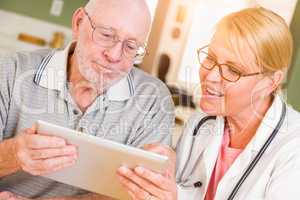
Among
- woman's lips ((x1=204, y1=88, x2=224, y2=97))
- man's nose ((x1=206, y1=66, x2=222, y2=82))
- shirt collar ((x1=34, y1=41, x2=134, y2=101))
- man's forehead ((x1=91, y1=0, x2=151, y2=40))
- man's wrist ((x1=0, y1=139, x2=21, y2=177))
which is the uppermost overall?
man's forehead ((x1=91, y1=0, x2=151, y2=40))

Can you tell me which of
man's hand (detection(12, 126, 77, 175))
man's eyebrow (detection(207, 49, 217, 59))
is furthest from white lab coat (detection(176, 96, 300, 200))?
A: man's hand (detection(12, 126, 77, 175))

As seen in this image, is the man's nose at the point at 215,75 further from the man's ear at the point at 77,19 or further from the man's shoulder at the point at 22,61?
the man's shoulder at the point at 22,61

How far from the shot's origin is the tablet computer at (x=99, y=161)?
3.45ft

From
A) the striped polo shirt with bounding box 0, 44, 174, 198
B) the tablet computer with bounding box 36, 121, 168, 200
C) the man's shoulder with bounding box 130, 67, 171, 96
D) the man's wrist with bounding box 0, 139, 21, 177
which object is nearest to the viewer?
the tablet computer with bounding box 36, 121, 168, 200

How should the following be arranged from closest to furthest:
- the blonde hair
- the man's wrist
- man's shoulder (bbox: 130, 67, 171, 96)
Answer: the man's wrist < the blonde hair < man's shoulder (bbox: 130, 67, 171, 96)

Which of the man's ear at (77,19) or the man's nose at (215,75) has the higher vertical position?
the man's ear at (77,19)

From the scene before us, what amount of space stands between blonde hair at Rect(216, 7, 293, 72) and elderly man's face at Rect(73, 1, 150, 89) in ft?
0.94

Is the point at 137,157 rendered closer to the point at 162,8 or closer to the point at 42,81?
the point at 42,81

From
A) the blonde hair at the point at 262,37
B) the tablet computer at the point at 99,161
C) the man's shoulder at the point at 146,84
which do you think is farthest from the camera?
the man's shoulder at the point at 146,84

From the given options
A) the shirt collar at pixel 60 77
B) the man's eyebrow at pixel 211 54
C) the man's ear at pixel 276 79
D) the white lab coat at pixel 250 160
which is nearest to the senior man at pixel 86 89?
the shirt collar at pixel 60 77

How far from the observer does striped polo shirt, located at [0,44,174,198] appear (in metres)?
1.41

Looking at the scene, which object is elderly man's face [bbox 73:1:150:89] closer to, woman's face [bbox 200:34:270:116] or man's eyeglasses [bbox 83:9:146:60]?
man's eyeglasses [bbox 83:9:146:60]

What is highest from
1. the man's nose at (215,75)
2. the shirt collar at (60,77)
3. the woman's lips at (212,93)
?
the man's nose at (215,75)

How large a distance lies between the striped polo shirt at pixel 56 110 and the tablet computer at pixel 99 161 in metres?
0.19
